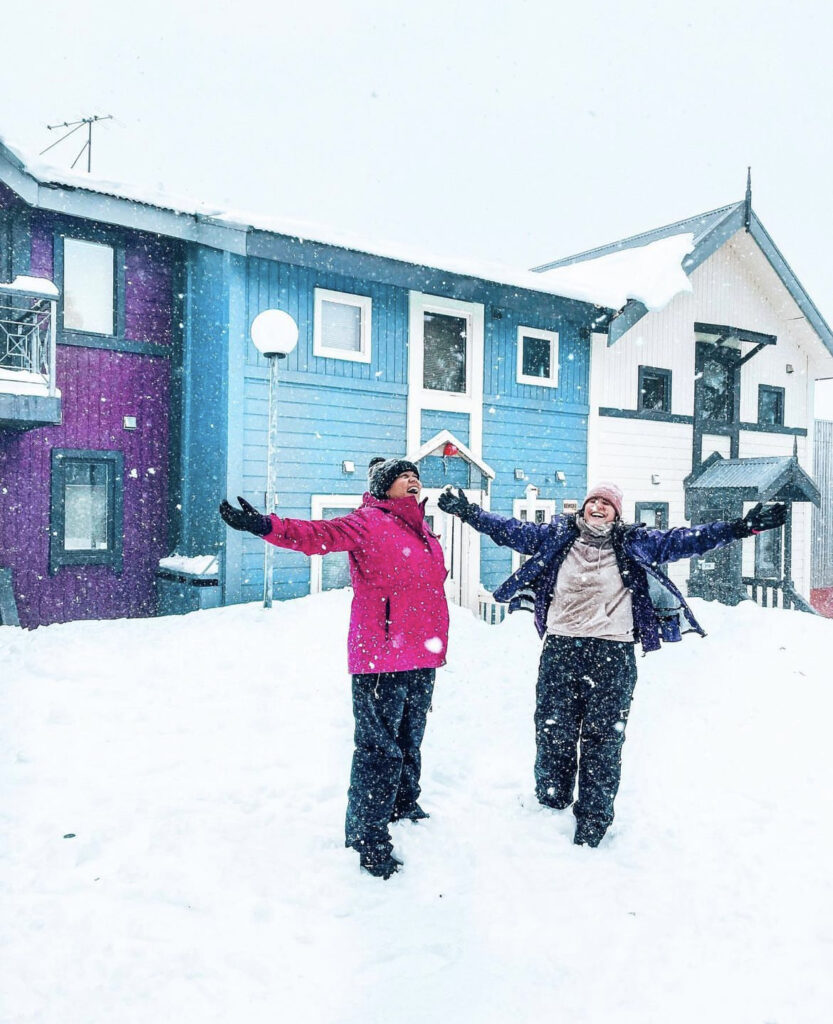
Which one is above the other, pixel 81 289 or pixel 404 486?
pixel 81 289

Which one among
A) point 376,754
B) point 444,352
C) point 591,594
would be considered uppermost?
point 444,352

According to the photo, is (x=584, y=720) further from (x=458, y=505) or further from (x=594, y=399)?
(x=594, y=399)

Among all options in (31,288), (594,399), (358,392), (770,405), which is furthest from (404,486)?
(770,405)

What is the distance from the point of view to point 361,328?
10.2 metres

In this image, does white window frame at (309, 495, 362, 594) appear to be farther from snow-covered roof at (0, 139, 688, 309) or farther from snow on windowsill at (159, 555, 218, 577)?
snow-covered roof at (0, 139, 688, 309)

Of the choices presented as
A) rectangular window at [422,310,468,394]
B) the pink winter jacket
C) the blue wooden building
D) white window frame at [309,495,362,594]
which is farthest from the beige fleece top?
rectangular window at [422,310,468,394]

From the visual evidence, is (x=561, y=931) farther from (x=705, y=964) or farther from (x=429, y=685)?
(x=429, y=685)

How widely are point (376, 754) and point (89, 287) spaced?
8.13 meters

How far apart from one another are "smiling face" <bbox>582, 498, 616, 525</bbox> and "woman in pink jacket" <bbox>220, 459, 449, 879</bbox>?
87cm

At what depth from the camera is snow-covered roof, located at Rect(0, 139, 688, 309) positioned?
814 cm

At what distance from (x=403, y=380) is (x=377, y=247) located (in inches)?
72.9

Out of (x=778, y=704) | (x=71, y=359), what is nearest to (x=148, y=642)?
(x=71, y=359)

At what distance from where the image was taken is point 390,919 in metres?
2.89

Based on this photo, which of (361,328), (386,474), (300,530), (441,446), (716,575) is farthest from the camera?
(716,575)
